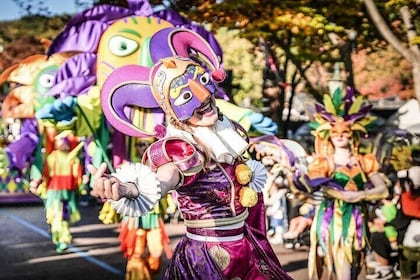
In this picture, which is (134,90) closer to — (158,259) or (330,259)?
(158,259)

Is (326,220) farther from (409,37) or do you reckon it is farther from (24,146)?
(24,146)

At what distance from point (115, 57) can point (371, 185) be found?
8.18 ft

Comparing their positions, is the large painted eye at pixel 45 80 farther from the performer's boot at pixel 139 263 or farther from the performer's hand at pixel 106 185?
the performer's hand at pixel 106 185

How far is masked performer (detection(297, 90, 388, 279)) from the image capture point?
582cm

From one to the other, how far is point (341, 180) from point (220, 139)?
8.25 feet

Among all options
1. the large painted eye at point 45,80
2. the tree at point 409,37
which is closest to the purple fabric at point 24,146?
the large painted eye at point 45,80

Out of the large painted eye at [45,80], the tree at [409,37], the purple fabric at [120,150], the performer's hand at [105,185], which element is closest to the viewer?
the performer's hand at [105,185]

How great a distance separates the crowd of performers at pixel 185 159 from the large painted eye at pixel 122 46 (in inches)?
0.4

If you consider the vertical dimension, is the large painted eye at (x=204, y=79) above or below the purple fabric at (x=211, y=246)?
above

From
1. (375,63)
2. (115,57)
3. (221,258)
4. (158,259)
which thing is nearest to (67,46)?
(115,57)

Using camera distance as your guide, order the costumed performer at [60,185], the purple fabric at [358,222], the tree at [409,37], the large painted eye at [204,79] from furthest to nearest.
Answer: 1. the costumed performer at [60,185]
2. the tree at [409,37]
3. the purple fabric at [358,222]
4. the large painted eye at [204,79]

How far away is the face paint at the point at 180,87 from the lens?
11.7ft

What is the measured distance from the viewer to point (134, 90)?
4488 millimetres

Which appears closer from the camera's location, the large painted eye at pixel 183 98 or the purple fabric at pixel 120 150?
the large painted eye at pixel 183 98
